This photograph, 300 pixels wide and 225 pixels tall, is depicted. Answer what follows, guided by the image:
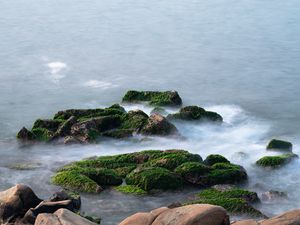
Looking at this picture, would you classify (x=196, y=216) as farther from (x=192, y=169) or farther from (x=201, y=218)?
(x=192, y=169)

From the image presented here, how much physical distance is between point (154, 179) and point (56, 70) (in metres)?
24.4

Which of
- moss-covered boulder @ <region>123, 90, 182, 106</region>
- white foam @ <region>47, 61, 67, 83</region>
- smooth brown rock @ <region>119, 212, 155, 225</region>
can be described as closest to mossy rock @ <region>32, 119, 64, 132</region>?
moss-covered boulder @ <region>123, 90, 182, 106</region>

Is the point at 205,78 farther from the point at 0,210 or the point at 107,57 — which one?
the point at 0,210

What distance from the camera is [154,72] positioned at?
55.5 metres

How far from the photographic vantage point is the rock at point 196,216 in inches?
933

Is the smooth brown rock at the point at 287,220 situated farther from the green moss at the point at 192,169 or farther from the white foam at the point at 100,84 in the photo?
the white foam at the point at 100,84

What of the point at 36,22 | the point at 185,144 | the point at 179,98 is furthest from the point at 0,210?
the point at 36,22

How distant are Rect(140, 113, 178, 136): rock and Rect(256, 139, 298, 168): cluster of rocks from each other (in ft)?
19.5

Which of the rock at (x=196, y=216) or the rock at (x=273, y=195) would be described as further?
the rock at (x=273, y=195)

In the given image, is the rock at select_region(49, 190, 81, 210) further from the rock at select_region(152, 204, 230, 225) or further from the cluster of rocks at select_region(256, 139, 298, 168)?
the cluster of rocks at select_region(256, 139, 298, 168)

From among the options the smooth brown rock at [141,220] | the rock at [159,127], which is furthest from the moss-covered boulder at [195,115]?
the smooth brown rock at [141,220]

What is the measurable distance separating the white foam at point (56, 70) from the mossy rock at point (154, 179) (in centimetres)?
2061

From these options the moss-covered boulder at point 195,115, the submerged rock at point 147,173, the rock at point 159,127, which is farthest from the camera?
the moss-covered boulder at point 195,115

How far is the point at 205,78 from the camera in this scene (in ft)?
176
